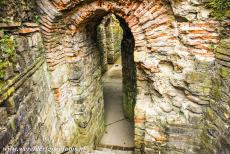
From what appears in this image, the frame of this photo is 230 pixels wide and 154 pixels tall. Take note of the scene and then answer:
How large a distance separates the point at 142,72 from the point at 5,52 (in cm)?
190

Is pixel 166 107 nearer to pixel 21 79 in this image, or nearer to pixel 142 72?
pixel 142 72

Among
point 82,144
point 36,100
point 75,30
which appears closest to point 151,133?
point 82,144

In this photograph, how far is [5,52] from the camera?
2.01 metres

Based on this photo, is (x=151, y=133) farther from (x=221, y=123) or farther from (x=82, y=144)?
(x=82, y=144)

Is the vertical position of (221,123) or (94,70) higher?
(94,70)

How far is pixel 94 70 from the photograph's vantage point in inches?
173

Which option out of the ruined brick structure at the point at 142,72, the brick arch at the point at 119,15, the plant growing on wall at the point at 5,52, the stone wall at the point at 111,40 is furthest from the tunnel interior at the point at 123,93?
the stone wall at the point at 111,40

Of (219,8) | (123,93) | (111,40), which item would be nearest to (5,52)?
(219,8)

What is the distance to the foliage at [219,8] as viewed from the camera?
8.00 ft

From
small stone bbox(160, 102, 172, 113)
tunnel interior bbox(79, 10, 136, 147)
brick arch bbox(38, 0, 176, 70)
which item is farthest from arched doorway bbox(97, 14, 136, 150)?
small stone bbox(160, 102, 172, 113)

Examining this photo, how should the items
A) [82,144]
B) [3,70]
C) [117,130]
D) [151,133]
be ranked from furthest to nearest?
1. [117,130]
2. [82,144]
3. [151,133]
4. [3,70]

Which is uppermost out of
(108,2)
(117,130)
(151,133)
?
(108,2)

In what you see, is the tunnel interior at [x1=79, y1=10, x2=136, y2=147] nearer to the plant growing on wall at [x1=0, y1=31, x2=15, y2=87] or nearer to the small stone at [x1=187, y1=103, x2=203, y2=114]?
the plant growing on wall at [x1=0, y1=31, x2=15, y2=87]

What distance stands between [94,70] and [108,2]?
5.59 ft
